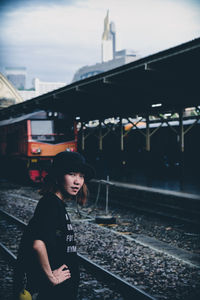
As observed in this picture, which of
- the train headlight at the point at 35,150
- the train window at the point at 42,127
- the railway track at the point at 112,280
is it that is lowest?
the railway track at the point at 112,280

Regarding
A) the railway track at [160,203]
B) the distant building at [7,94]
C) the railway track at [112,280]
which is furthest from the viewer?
the distant building at [7,94]

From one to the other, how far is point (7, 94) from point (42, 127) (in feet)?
91.9

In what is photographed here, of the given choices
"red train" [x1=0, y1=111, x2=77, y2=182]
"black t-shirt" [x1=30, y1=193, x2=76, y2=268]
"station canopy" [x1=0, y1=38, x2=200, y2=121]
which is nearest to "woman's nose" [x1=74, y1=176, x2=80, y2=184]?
"black t-shirt" [x1=30, y1=193, x2=76, y2=268]

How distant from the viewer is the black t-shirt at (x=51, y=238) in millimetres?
2150

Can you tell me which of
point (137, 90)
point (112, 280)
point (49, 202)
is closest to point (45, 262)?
point (49, 202)

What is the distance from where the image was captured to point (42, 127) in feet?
53.2

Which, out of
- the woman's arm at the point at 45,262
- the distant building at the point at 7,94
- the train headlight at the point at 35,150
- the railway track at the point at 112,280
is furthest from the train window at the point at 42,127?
the distant building at the point at 7,94

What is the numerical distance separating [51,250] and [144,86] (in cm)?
1048

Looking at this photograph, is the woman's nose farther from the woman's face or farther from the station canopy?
the station canopy

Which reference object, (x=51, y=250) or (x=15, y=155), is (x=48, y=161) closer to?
(x=15, y=155)

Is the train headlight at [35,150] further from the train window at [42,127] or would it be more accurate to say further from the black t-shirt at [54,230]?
the black t-shirt at [54,230]

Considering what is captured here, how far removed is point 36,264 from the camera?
2.13 m

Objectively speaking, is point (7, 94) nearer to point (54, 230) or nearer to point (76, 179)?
point (76, 179)

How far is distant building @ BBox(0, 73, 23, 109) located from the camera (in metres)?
39.4
